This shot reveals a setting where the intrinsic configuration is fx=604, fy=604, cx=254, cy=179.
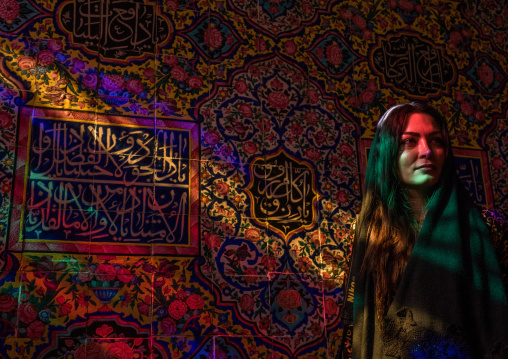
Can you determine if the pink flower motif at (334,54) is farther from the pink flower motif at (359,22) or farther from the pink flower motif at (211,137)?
the pink flower motif at (211,137)

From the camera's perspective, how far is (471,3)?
300 centimetres

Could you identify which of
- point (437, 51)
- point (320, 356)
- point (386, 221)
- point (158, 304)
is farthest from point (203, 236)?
point (437, 51)

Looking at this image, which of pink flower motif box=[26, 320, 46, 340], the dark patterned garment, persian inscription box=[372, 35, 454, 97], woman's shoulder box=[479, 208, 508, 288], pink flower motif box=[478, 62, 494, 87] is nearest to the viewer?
the dark patterned garment

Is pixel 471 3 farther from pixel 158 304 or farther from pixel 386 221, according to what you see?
pixel 158 304

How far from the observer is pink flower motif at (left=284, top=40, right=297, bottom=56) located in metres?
2.65

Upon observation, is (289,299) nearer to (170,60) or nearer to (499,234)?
(499,234)

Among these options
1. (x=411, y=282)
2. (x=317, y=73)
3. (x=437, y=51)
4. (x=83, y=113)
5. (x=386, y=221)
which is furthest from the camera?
(x=437, y=51)

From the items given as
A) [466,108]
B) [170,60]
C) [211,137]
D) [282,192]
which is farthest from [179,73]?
[466,108]

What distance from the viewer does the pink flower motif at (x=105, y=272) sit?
82.4 inches

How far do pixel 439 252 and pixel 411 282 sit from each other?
10 cm

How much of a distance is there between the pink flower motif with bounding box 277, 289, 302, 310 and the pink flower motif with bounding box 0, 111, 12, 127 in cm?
118

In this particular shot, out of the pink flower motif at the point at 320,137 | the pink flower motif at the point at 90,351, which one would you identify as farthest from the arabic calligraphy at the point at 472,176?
the pink flower motif at the point at 90,351

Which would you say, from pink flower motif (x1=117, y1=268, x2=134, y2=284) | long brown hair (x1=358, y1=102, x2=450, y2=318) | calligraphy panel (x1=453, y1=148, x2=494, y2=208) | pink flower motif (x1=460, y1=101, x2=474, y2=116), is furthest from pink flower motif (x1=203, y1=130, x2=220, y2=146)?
pink flower motif (x1=460, y1=101, x2=474, y2=116)

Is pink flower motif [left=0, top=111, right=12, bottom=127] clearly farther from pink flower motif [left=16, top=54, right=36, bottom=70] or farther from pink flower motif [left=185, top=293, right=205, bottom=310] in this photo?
pink flower motif [left=185, top=293, right=205, bottom=310]
